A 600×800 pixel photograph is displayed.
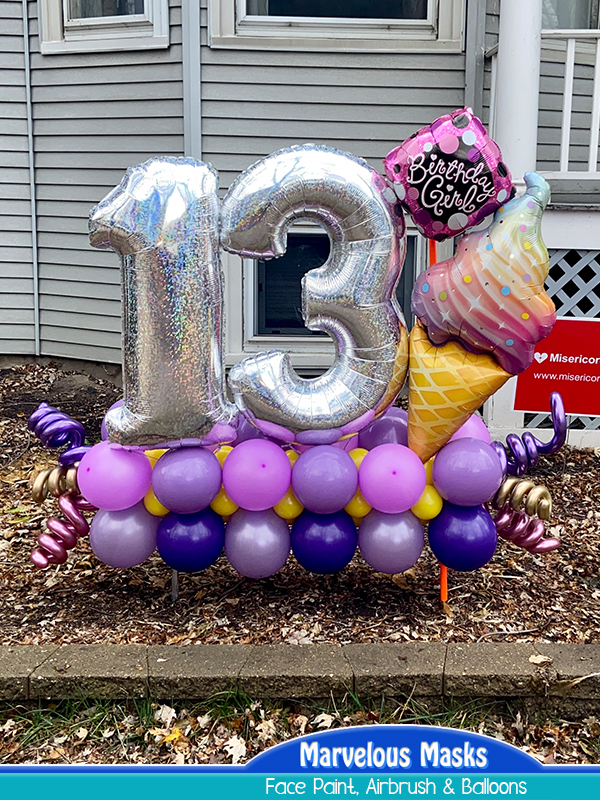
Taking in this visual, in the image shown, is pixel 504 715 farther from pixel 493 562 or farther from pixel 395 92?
pixel 395 92

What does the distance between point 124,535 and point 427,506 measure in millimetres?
1100

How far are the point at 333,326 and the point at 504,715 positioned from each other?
1415 millimetres

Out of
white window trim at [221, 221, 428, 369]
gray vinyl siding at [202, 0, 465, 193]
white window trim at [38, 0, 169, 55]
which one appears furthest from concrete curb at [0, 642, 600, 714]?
white window trim at [38, 0, 169, 55]

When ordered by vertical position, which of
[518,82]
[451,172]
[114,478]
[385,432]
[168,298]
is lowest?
[114,478]

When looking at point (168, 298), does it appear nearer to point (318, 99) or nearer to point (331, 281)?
point (331, 281)

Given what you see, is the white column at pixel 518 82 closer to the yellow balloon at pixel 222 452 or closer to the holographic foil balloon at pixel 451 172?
the holographic foil balloon at pixel 451 172

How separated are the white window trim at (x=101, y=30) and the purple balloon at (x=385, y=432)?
3935 millimetres

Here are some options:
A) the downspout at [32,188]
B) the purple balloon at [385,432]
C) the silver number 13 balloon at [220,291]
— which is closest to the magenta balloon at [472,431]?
the purple balloon at [385,432]

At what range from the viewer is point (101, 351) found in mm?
6809

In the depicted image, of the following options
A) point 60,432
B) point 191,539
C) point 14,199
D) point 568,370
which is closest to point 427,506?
point 191,539

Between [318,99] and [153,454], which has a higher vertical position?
[318,99]

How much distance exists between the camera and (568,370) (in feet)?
16.8

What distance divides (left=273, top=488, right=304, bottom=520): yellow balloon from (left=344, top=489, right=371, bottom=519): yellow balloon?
0.58 feet

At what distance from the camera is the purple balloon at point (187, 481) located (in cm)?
287
